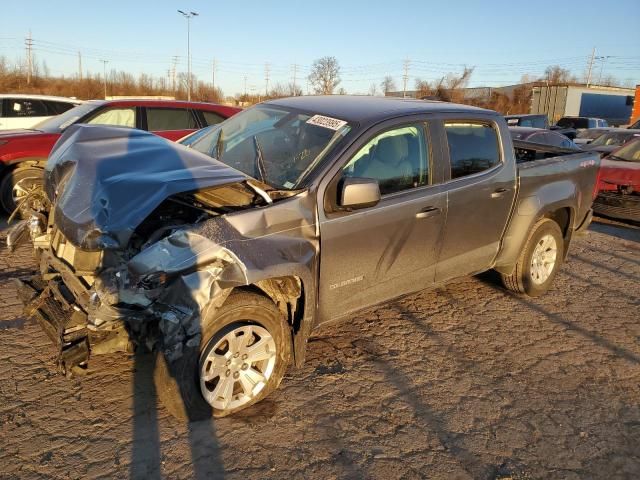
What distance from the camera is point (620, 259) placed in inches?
278

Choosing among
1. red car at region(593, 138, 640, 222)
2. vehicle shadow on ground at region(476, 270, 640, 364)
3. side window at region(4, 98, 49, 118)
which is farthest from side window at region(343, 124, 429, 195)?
side window at region(4, 98, 49, 118)

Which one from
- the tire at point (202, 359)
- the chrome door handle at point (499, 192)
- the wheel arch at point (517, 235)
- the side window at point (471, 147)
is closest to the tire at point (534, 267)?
the wheel arch at point (517, 235)

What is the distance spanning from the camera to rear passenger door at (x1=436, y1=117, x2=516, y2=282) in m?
4.19

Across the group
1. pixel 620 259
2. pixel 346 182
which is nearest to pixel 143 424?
pixel 346 182

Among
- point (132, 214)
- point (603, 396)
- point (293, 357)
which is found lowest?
point (603, 396)

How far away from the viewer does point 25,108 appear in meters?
10.4

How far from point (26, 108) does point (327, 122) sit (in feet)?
30.0

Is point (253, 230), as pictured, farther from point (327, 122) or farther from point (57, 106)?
point (57, 106)

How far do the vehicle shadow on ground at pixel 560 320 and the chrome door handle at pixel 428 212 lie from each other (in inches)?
75.8

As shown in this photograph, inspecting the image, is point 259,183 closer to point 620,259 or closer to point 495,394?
point 495,394

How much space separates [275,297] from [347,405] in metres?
0.87

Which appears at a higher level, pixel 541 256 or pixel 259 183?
pixel 259 183

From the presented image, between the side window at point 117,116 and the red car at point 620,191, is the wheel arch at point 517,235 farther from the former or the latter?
the side window at point 117,116

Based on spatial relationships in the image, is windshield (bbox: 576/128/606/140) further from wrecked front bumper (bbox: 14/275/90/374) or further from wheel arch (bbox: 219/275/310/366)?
wrecked front bumper (bbox: 14/275/90/374)
